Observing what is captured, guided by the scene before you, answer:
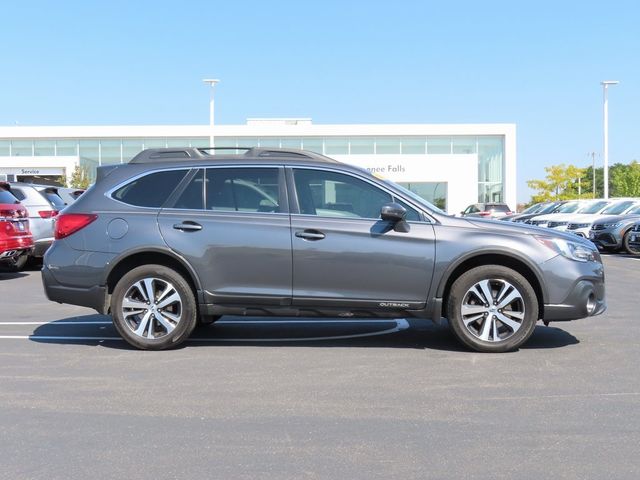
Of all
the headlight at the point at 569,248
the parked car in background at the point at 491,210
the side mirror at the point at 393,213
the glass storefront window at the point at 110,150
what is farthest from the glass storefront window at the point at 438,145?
the side mirror at the point at 393,213

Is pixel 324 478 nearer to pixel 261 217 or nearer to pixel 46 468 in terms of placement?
pixel 46 468

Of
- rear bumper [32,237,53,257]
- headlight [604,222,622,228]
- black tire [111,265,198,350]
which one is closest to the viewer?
black tire [111,265,198,350]

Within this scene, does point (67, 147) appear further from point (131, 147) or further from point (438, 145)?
point (438, 145)

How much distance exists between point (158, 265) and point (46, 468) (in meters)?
3.06

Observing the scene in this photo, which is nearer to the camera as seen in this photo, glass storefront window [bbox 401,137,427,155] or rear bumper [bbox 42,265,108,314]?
rear bumper [bbox 42,265,108,314]

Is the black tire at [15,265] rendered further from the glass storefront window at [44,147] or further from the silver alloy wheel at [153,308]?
the glass storefront window at [44,147]

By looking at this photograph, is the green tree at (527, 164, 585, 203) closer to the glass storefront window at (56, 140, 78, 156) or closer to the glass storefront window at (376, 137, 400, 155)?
the glass storefront window at (376, 137, 400, 155)

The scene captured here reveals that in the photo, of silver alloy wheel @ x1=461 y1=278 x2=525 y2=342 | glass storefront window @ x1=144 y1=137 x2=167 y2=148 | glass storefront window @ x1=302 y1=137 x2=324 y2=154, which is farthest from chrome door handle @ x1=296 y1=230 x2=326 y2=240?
glass storefront window @ x1=144 y1=137 x2=167 y2=148

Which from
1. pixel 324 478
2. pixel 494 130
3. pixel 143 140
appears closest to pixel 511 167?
pixel 494 130

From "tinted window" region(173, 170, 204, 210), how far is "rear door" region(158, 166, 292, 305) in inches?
2.4

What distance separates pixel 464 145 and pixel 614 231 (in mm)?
32394

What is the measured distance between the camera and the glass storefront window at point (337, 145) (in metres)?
50.4

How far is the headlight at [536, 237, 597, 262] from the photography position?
256 inches

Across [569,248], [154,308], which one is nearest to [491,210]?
[569,248]
